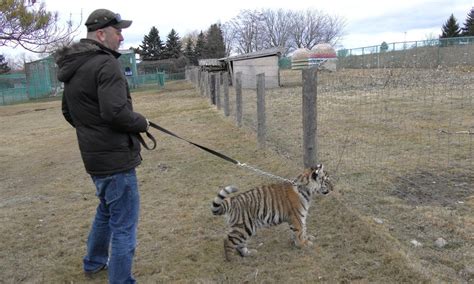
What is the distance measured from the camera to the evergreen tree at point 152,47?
7381 cm

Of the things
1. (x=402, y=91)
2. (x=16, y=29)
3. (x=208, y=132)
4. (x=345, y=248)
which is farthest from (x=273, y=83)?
(x=345, y=248)

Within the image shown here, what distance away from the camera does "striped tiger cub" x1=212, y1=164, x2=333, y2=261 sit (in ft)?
13.2

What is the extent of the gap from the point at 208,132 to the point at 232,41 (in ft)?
238

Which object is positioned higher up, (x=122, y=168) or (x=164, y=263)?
(x=122, y=168)

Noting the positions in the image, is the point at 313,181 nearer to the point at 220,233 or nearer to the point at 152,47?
the point at 220,233

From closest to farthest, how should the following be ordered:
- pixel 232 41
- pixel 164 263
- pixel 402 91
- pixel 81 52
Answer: pixel 81 52, pixel 164 263, pixel 402 91, pixel 232 41

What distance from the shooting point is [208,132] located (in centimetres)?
1084

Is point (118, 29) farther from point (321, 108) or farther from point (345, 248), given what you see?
point (321, 108)

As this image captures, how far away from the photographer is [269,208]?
13.6ft

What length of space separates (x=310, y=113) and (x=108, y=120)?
3.07 metres

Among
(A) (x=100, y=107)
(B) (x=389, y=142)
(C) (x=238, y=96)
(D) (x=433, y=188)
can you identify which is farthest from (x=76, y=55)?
(C) (x=238, y=96)

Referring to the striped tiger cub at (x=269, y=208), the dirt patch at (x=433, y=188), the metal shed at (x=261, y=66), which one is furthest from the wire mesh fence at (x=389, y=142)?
the metal shed at (x=261, y=66)

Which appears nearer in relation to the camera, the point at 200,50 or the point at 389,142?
the point at 389,142

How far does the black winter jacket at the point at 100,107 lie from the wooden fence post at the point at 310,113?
271cm
